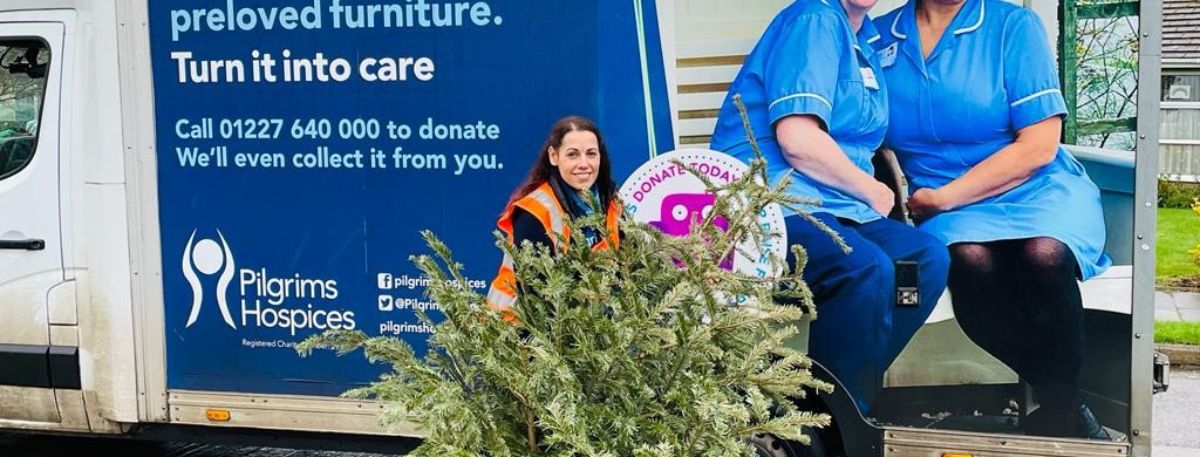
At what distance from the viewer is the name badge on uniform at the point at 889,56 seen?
13.7 feet

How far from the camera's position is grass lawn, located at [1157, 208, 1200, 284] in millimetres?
12016

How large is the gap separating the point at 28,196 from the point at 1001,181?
388 centimetres

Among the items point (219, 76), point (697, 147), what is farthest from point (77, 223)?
point (697, 147)

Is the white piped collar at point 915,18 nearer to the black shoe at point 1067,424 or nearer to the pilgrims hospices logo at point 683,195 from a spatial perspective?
the pilgrims hospices logo at point 683,195

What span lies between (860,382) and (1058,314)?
720mm

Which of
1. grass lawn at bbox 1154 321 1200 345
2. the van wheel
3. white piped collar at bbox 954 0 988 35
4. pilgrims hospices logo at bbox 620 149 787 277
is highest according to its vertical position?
white piped collar at bbox 954 0 988 35

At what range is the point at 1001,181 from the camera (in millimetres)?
4078

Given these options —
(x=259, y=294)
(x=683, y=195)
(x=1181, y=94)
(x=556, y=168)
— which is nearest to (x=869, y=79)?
(x=683, y=195)

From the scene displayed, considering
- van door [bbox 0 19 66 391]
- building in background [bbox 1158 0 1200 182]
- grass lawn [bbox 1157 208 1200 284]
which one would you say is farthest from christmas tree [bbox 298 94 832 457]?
building in background [bbox 1158 0 1200 182]

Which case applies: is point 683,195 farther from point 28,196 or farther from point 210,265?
point 28,196

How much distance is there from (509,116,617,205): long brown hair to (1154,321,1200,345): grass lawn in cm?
643

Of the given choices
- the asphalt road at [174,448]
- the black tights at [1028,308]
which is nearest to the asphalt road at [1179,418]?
the asphalt road at [174,448]

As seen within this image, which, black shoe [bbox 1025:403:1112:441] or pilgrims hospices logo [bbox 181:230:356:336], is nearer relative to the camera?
black shoe [bbox 1025:403:1112:441]

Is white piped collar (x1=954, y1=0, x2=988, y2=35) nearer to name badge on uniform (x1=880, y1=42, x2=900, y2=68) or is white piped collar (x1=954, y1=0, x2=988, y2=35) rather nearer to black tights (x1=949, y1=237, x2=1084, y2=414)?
name badge on uniform (x1=880, y1=42, x2=900, y2=68)
